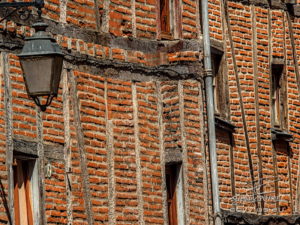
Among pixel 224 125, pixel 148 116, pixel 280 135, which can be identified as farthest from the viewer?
pixel 280 135

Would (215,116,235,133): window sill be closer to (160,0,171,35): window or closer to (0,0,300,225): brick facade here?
(0,0,300,225): brick facade

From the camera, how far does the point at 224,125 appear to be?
73.1ft

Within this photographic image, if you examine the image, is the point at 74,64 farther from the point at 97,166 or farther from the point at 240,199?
the point at 240,199

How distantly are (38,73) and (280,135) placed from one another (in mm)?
9690

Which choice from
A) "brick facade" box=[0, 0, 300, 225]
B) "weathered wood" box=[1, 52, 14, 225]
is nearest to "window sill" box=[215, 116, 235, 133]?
"brick facade" box=[0, 0, 300, 225]

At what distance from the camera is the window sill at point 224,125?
2195cm

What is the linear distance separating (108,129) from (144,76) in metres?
1.11

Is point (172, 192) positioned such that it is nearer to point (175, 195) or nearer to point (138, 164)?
point (175, 195)

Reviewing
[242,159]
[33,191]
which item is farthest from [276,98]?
[33,191]

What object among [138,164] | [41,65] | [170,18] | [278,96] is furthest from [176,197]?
[41,65]

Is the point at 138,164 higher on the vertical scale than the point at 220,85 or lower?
lower

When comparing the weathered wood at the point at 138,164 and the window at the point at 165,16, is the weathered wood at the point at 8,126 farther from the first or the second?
the window at the point at 165,16

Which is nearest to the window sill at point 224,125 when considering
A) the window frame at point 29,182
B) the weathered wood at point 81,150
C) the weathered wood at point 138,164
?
the weathered wood at point 138,164

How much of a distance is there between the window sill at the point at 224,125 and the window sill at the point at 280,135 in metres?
1.31
